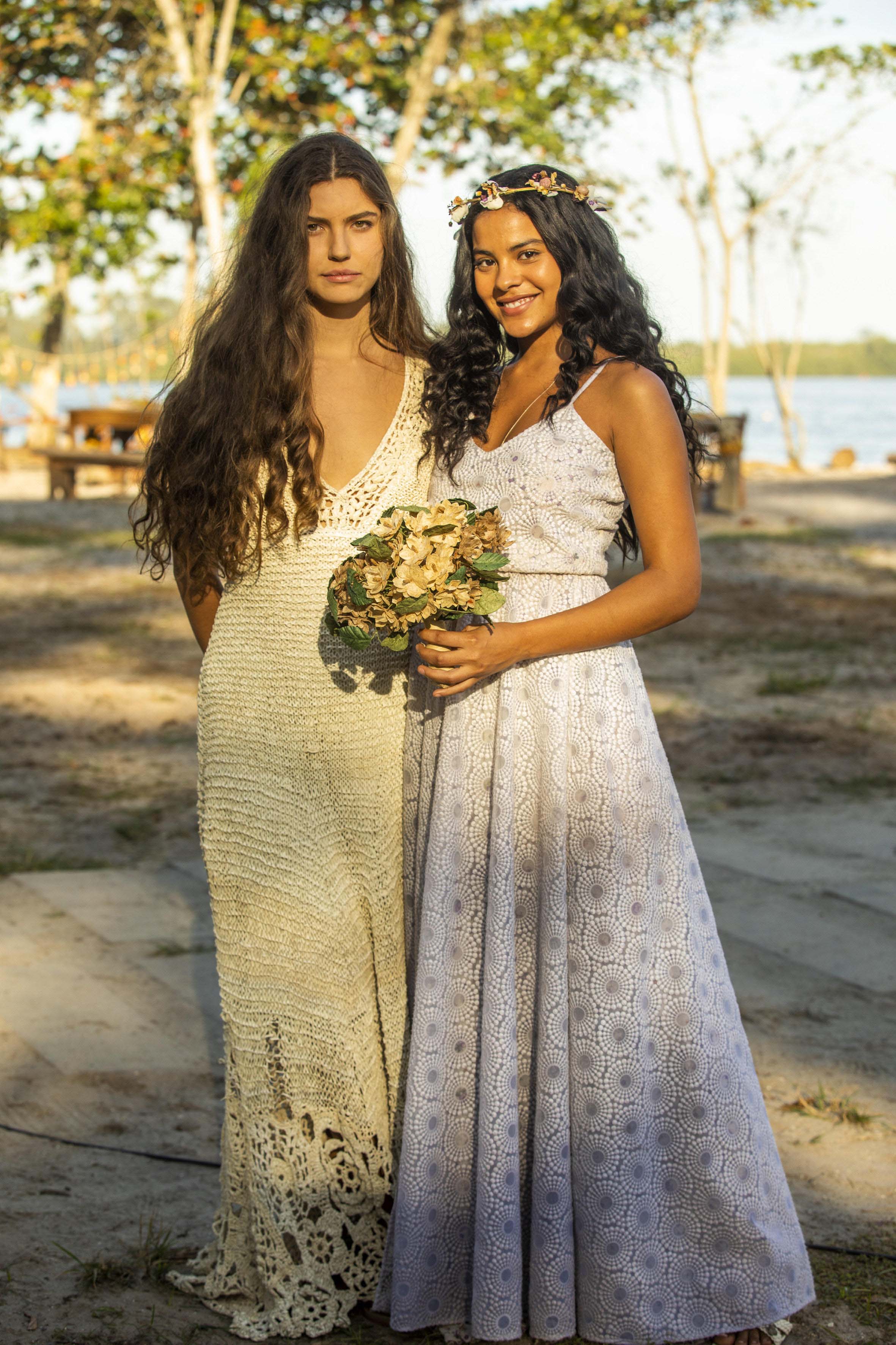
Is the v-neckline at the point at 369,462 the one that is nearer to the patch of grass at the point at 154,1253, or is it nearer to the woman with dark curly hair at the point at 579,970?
the woman with dark curly hair at the point at 579,970

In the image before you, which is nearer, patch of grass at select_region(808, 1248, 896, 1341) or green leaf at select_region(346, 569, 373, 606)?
green leaf at select_region(346, 569, 373, 606)

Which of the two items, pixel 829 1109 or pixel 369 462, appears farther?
pixel 829 1109

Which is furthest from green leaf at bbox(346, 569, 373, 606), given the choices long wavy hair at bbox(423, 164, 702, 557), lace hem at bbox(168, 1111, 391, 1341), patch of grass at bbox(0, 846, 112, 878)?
patch of grass at bbox(0, 846, 112, 878)

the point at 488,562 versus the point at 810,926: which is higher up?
the point at 488,562

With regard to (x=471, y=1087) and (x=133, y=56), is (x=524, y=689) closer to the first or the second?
(x=471, y=1087)

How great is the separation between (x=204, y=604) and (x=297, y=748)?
448mm

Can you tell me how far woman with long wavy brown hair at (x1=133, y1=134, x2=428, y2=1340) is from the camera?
107 inches

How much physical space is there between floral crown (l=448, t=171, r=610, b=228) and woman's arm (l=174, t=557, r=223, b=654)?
3.10 ft

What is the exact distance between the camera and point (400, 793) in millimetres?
2820

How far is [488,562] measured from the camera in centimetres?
238

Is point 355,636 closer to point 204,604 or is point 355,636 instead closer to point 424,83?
point 204,604

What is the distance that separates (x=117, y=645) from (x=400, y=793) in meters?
7.18

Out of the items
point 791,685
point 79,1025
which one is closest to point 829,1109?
point 79,1025

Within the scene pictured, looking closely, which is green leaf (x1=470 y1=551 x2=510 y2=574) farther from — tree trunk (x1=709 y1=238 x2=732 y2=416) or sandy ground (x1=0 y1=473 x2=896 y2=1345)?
tree trunk (x1=709 y1=238 x2=732 y2=416)
